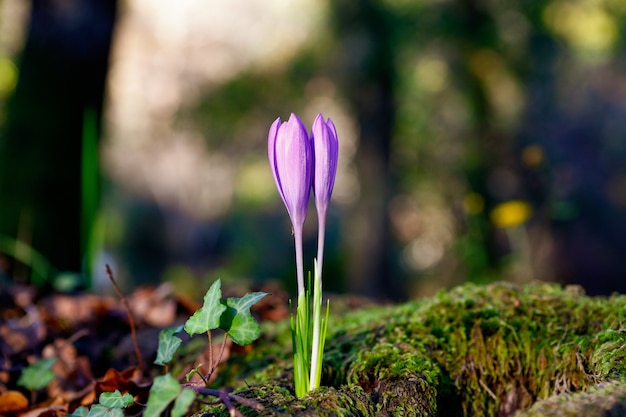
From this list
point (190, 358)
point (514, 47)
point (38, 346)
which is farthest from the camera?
point (514, 47)

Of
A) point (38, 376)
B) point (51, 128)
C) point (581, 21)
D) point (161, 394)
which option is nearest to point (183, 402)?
point (161, 394)

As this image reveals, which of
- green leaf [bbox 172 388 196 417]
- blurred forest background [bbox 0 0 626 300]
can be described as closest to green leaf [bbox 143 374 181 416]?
green leaf [bbox 172 388 196 417]

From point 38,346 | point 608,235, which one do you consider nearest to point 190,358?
point 38,346

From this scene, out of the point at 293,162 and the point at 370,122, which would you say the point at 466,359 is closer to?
the point at 293,162

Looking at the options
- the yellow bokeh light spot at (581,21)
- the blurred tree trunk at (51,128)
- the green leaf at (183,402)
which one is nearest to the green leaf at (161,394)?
the green leaf at (183,402)

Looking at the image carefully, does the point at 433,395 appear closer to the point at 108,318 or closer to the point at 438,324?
the point at 438,324

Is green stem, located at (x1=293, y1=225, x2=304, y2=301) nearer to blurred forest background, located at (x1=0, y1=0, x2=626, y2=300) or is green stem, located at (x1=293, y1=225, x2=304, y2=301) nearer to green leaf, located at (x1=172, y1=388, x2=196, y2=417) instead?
green leaf, located at (x1=172, y1=388, x2=196, y2=417)
